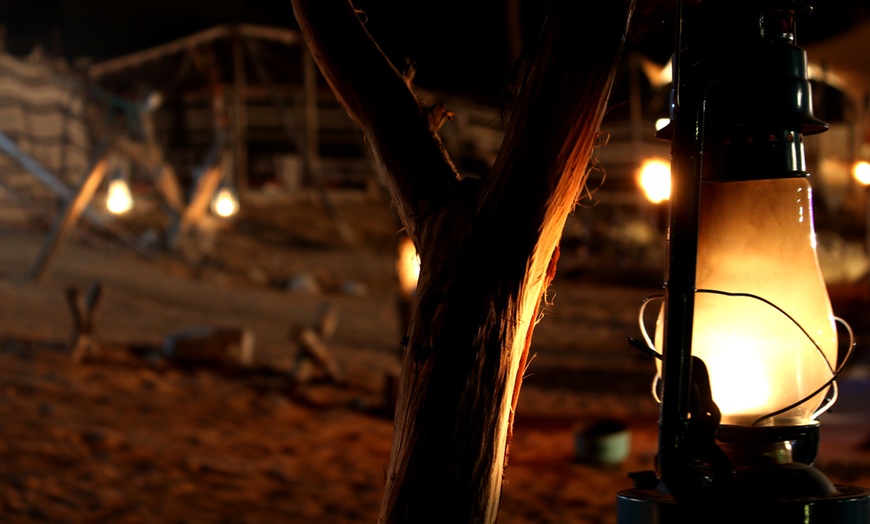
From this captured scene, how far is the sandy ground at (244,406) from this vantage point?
5.33 m

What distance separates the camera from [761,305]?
140 cm

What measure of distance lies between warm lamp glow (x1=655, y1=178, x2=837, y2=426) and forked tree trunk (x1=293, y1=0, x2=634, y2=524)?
0.92 ft

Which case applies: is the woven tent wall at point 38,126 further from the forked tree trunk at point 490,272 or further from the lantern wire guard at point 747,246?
the lantern wire guard at point 747,246

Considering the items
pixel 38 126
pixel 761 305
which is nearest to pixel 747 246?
pixel 761 305

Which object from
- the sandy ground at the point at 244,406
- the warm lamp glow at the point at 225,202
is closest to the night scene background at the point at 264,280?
the sandy ground at the point at 244,406

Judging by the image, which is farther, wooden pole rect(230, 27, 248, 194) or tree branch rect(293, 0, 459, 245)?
wooden pole rect(230, 27, 248, 194)

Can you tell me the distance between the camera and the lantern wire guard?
1335mm

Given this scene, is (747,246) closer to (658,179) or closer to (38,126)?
(658,179)

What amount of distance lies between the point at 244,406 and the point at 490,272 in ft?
Result: 21.6

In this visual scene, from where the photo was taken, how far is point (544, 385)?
959cm

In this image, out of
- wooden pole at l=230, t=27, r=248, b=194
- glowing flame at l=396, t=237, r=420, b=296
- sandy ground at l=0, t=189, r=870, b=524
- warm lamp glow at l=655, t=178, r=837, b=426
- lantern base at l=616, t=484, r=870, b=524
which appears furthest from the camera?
wooden pole at l=230, t=27, r=248, b=194

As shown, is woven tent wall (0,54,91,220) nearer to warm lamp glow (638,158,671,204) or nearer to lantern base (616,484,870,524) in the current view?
warm lamp glow (638,158,671,204)

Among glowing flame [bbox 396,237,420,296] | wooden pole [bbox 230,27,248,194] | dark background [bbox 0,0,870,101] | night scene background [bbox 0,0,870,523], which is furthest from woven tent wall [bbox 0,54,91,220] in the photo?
glowing flame [bbox 396,237,420,296]

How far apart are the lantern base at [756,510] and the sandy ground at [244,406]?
1.88m
